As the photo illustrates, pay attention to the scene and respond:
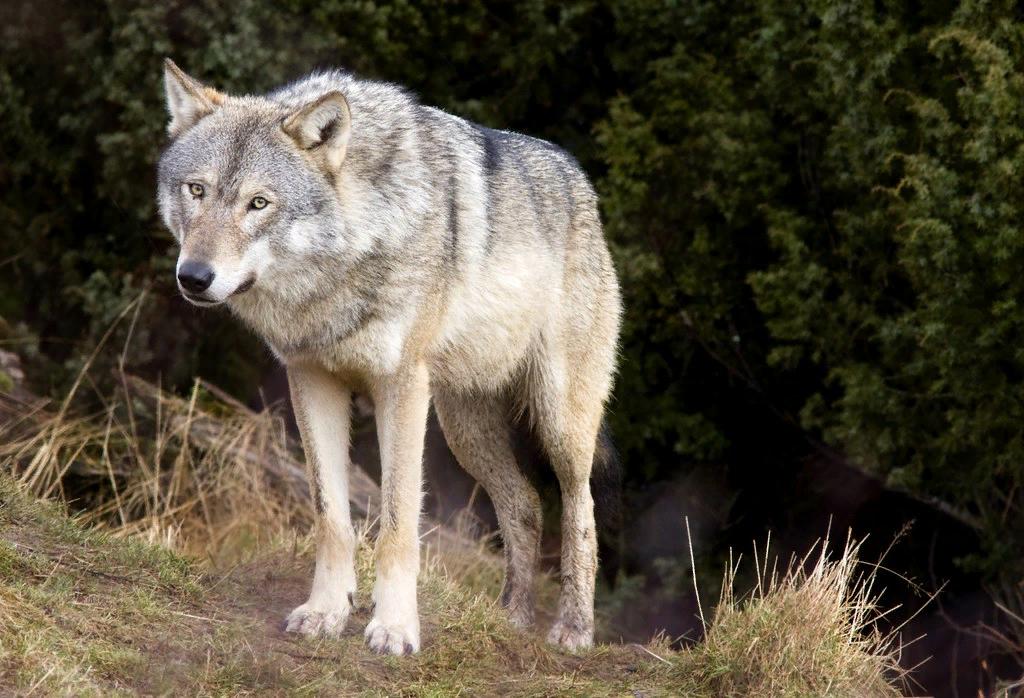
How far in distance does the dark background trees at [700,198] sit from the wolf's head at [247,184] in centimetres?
317

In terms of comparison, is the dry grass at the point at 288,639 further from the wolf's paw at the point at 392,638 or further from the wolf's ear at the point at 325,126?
the wolf's ear at the point at 325,126

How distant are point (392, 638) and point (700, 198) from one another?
4592 millimetres

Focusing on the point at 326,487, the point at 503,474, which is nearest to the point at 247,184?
the point at 326,487

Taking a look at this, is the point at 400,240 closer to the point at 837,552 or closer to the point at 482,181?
the point at 482,181

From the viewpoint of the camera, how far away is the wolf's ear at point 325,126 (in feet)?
14.0

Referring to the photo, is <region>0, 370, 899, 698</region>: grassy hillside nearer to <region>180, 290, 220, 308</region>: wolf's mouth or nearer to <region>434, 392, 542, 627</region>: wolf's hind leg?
<region>434, 392, 542, 627</region>: wolf's hind leg

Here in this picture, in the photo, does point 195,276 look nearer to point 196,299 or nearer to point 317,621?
point 196,299

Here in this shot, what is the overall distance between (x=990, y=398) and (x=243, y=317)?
12.5 feet

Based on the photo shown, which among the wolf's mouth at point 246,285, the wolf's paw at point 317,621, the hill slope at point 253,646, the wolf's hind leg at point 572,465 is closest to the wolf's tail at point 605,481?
the wolf's hind leg at point 572,465

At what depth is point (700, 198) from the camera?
26.7ft

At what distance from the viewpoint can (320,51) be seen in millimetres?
8102

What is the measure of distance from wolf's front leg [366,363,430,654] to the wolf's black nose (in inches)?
34.2

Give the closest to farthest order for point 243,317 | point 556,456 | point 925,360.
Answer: point 243,317
point 556,456
point 925,360

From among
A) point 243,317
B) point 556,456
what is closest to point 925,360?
point 556,456
